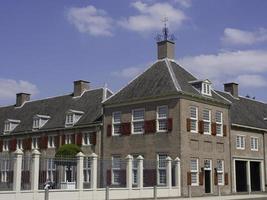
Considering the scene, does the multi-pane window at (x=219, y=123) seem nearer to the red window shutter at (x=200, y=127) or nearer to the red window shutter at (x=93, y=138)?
the red window shutter at (x=200, y=127)

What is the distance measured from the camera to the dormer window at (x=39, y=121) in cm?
4484

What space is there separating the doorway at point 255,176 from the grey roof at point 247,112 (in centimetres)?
356

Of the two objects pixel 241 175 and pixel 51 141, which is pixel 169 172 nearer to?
pixel 241 175

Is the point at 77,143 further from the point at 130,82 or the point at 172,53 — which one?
Result: the point at 172,53

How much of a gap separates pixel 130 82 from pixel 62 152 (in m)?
7.83

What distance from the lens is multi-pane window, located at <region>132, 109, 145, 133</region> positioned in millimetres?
34312

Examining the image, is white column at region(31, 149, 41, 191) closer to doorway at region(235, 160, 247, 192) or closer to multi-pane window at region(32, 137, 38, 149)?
doorway at region(235, 160, 247, 192)

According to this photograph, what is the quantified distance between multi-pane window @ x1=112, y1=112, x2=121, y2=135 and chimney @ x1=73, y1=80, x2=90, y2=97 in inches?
418

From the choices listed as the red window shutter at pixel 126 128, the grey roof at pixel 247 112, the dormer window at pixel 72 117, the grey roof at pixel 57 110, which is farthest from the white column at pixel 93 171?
the dormer window at pixel 72 117

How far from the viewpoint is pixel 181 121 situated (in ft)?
105

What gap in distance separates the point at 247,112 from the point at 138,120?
13028 mm

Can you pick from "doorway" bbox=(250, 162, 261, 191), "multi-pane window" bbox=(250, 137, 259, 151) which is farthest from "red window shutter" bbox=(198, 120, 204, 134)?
"doorway" bbox=(250, 162, 261, 191)

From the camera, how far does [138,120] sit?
34531mm

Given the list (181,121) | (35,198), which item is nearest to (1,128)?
(181,121)
